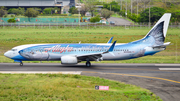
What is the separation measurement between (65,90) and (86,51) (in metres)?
14.9

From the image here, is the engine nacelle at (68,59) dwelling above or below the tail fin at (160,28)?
below

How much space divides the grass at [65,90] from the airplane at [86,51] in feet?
27.5

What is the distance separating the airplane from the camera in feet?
111

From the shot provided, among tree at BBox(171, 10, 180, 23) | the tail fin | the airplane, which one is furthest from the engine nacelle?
tree at BBox(171, 10, 180, 23)

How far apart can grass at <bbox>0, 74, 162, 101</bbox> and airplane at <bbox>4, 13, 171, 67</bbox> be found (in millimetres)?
8368

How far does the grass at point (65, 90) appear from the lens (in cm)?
1795

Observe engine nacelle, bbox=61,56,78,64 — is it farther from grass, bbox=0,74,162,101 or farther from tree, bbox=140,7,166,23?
tree, bbox=140,7,166,23

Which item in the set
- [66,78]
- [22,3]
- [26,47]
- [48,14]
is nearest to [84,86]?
[66,78]

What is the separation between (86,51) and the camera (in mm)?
34344

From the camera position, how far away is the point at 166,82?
24.5m

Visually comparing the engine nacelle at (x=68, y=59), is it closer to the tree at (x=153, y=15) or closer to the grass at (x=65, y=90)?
the grass at (x=65, y=90)

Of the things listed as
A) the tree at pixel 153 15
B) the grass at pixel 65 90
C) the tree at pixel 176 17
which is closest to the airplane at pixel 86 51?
the grass at pixel 65 90

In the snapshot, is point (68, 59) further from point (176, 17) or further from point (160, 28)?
point (176, 17)

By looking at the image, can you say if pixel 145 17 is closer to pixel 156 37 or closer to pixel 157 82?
pixel 156 37
